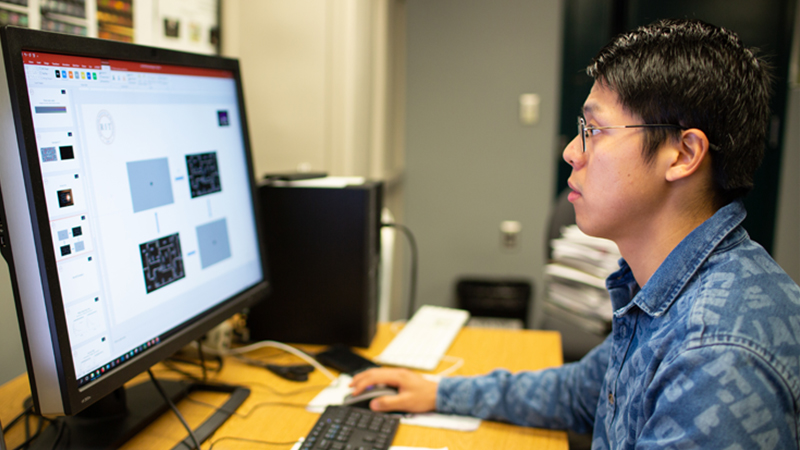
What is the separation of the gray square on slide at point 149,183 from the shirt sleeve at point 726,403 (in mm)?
702

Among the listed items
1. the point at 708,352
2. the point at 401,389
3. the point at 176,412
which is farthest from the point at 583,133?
the point at 176,412

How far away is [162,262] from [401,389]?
1.45ft

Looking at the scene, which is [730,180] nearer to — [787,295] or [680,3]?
[787,295]

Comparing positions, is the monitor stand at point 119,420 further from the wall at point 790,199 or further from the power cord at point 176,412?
the wall at point 790,199

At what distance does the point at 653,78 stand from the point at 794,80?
2.74 m

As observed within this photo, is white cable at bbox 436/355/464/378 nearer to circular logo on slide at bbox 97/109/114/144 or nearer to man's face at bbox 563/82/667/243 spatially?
man's face at bbox 563/82/667/243

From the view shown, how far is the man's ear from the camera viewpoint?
0.73m

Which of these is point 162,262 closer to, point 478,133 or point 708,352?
point 708,352

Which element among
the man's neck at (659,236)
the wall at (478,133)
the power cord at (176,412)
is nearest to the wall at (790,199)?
the wall at (478,133)

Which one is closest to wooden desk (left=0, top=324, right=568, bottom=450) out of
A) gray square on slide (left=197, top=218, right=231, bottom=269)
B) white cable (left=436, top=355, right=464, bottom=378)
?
white cable (left=436, top=355, right=464, bottom=378)

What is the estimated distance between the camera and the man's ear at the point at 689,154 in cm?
73

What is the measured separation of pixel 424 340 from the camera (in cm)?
130

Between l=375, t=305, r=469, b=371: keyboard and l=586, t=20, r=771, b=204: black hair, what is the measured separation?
63cm

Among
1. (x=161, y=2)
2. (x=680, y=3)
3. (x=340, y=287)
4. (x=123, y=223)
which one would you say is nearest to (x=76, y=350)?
(x=123, y=223)
